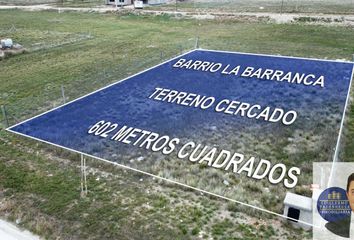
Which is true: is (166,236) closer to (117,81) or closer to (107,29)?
(117,81)

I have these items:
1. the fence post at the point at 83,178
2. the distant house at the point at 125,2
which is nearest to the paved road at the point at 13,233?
the fence post at the point at 83,178

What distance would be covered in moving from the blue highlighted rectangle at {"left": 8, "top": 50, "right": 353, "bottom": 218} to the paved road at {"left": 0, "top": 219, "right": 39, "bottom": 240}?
315 cm

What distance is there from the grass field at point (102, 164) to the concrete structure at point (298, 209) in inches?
10.1

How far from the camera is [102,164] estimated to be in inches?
419

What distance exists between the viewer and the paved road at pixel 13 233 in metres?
7.80

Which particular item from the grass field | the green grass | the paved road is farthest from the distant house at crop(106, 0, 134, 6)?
the paved road

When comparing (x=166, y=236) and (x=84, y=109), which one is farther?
(x=84, y=109)

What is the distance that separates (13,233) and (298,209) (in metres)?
6.52

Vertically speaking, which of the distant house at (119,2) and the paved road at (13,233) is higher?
the distant house at (119,2)

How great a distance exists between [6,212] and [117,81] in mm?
9218

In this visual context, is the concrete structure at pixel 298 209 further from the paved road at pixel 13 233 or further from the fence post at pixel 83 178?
the paved road at pixel 13 233

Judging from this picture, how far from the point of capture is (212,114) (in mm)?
12688

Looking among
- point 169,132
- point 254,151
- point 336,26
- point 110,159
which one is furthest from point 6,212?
point 336,26

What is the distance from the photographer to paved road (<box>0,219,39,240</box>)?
780 cm
